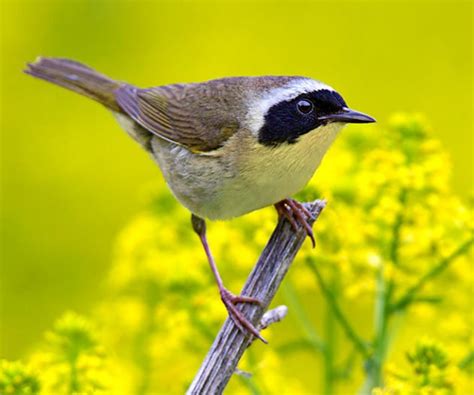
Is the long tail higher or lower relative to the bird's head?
higher

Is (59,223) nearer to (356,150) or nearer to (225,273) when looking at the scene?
(225,273)

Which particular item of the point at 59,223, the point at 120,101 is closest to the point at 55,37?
the point at 59,223

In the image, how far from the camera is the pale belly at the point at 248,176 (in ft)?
12.7

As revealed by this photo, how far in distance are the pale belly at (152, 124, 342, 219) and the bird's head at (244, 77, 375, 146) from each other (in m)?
0.04

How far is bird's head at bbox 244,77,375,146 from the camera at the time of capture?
12.7 feet

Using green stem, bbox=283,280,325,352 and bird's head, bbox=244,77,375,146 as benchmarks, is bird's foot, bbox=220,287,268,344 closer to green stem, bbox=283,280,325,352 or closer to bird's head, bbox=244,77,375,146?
green stem, bbox=283,280,325,352

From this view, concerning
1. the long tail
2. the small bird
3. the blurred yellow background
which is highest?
the blurred yellow background

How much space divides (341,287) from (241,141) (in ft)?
2.44

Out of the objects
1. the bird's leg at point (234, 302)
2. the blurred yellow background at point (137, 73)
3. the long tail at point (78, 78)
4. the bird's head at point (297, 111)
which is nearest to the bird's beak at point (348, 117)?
the bird's head at point (297, 111)

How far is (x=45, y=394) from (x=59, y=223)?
4.07 metres

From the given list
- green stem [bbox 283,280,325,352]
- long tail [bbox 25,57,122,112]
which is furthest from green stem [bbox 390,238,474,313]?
long tail [bbox 25,57,122,112]

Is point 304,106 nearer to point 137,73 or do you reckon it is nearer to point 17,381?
point 17,381

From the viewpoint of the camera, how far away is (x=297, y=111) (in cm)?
393

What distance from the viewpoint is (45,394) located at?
3.35 m
